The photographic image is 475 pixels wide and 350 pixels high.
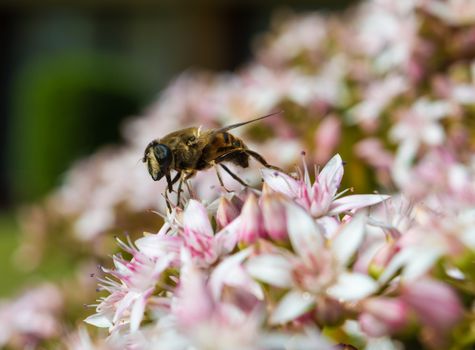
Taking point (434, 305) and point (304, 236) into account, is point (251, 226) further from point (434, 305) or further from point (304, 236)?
point (434, 305)

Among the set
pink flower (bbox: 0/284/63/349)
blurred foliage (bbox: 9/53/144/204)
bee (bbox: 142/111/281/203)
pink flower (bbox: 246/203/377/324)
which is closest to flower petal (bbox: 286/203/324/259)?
pink flower (bbox: 246/203/377/324)

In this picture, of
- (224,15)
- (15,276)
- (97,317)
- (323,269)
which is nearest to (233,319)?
(323,269)

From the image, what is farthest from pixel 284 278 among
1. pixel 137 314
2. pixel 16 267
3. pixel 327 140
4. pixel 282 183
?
pixel 16 267

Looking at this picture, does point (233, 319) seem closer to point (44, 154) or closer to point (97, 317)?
point (97, 317)

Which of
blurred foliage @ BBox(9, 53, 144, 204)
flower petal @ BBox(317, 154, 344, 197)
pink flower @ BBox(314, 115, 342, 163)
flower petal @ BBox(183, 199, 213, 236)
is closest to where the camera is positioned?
flower petal @ BBox(183, 199, 213, 236)

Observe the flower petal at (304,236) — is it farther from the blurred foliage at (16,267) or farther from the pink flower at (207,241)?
the blurred foliage at (16,267)

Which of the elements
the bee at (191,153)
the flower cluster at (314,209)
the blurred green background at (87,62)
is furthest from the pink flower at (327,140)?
the blurred green background at (87,62)

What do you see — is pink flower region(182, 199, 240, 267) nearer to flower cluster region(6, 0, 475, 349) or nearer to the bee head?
flower cluster region(6, 0, 475, 349)
